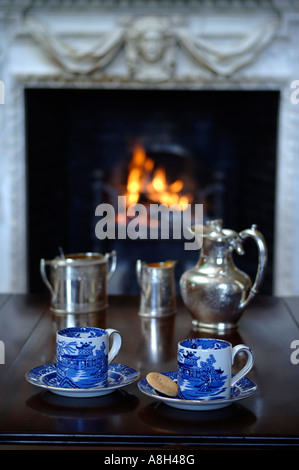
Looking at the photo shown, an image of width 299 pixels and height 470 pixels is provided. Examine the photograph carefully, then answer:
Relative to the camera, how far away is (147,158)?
3.70m

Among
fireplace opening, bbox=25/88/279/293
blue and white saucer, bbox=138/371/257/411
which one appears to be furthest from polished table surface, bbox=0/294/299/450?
fireplace opening, bbox=25/88/279/293

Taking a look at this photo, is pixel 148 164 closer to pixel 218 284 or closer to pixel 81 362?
pixel 218 284

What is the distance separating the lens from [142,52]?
3.13 m

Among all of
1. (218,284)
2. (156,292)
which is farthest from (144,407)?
(156,292)

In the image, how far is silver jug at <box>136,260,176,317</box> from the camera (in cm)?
157

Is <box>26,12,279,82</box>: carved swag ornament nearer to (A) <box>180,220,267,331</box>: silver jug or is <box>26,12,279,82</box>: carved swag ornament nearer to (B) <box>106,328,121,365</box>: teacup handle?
(A) <box>180,220,267,331</box>: silver jug

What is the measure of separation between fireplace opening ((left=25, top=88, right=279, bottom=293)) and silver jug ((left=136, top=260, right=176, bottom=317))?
1.96 m

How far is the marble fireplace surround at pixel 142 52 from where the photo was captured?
311 centimetres

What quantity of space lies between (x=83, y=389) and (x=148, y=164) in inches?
109

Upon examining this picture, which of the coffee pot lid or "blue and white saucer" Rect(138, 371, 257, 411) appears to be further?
the coffee pot lid

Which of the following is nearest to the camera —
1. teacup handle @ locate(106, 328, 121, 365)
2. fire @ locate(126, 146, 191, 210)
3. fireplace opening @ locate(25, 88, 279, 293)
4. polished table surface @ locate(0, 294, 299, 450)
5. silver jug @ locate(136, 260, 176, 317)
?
polished table surface @ locate(0, 294, 299, 450)
